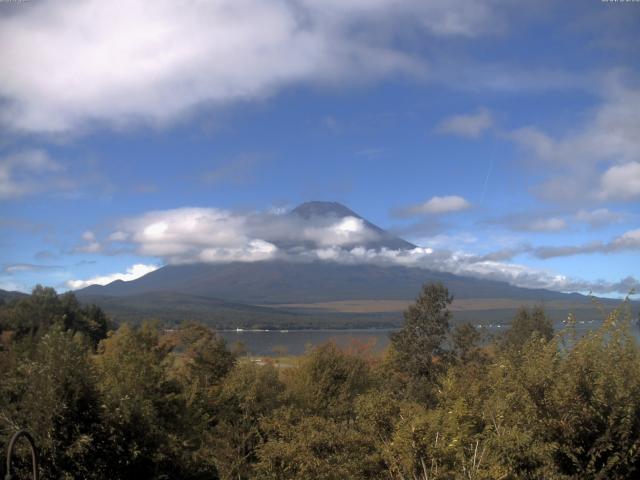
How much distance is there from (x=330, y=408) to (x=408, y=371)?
1296cm

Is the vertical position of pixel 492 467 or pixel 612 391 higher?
pixel 612 391

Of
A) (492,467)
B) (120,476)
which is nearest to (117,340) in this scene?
(120,476)

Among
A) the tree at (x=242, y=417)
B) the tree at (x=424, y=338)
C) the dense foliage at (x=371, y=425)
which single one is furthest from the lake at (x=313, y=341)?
the tree at (x=242, y=417)

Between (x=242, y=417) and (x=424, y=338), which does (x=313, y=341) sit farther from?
(x=242, y=417)

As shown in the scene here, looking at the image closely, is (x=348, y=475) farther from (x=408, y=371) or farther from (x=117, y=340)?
(x=117, y=340)

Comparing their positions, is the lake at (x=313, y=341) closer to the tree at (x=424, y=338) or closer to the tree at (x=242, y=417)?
the tree at (x=424, y=338)

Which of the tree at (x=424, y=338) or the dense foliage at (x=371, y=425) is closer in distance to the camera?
the dense foliage at (x=371, y=425)

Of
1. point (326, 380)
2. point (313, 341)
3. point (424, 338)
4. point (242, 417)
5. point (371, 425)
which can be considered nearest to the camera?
point (371, 425)

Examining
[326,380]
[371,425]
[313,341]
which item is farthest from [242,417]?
[313,341]

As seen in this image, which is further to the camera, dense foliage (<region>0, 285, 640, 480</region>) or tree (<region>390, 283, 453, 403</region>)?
tree (<region>390, 283, 453, 403</region>)

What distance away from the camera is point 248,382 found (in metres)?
21.5

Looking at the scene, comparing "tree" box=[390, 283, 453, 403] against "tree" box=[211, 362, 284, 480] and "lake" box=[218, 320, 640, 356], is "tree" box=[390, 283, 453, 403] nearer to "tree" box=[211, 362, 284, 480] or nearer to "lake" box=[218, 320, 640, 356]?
"lake" box=[218, 320, 640, 356]

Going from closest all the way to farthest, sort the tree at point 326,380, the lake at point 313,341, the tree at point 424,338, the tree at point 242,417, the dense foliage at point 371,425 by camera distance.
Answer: the dense foliage at point 371,425, the tree at point 242,417, the tree at point 326,380, the lake at point 313,341, the tree at point 424,338

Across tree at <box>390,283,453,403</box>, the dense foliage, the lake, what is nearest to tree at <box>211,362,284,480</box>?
the dense foliage
